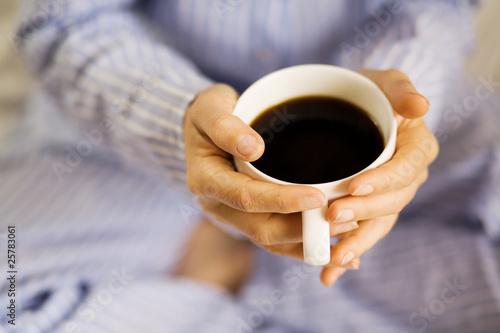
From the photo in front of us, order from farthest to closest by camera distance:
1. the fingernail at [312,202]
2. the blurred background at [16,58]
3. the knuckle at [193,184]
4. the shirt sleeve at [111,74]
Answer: the blurred background at [16,58] → the shirt sleeve at [111,74] → the knuckle at [193,184] → the fingernail at [312,202]

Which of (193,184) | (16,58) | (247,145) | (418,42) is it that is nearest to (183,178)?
(193,184)

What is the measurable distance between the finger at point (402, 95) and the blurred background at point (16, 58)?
0.64 m

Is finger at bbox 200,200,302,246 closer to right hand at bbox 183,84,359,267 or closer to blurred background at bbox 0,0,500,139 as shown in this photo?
right hand at bbox 183,84,359,267

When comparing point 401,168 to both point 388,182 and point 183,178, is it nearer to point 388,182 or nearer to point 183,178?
point 388,182

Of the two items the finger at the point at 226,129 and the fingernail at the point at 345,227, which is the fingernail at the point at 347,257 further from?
the finger at the point at 226,129

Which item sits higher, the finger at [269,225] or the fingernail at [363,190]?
the fingernail at [363,190]

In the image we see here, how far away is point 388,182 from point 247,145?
145 mm

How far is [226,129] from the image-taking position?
1.38ft

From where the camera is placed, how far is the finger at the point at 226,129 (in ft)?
1.33

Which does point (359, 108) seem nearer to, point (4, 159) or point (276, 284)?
point (276, 284)

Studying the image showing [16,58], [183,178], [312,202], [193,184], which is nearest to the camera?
[312,202]

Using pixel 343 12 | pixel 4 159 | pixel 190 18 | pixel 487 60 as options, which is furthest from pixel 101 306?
pixel 487 60

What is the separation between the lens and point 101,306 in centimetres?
68

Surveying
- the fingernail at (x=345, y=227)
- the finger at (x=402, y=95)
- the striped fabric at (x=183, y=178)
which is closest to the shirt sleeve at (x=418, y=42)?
the striped fabric at (x=183, y=178)
